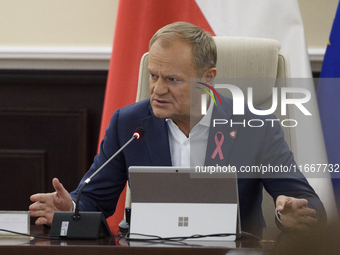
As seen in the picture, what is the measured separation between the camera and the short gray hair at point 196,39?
4.49ft

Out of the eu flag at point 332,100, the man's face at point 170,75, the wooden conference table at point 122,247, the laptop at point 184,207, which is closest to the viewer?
→ the wooden conference table at point 122,247

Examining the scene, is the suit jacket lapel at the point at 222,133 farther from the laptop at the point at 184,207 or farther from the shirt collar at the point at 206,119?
the laptop at the point at 184,207

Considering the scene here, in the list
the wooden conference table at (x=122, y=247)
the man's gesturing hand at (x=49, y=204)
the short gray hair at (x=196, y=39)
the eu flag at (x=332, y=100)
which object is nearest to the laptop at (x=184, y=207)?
the wooden conference table at (x=122, y=247)

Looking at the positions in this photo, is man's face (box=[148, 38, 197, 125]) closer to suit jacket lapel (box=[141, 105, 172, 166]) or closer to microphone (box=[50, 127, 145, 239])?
suit jacket lapel (box=[141, 105, 172, 166])

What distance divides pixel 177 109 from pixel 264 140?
0.36 metres

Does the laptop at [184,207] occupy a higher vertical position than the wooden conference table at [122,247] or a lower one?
higher

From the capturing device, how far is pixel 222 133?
4.77 feet

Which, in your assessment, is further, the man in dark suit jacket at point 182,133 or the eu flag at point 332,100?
the eu flag at point 332,100

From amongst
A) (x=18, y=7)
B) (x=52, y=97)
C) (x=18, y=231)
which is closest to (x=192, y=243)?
(x=18, y=231)

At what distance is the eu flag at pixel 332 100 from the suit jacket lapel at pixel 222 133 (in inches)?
24.4

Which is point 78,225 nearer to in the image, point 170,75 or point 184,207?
point 184,207

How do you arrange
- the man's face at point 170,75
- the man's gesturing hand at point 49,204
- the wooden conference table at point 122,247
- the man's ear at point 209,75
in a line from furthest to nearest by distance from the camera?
the man's ear at point 209,75, the man's face at point 170,75, the man's gesturing hand at point 49,204, the wooden conference table at point 122,247

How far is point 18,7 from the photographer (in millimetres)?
2240

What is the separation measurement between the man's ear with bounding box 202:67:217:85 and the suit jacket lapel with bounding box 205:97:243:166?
11cm
